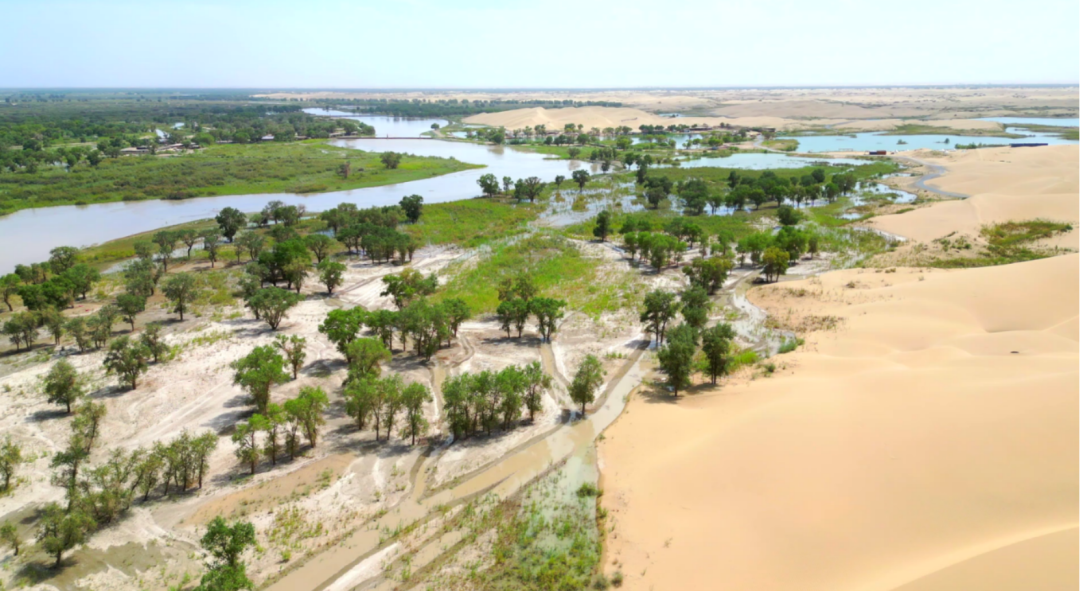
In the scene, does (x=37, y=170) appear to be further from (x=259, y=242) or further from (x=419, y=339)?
(x=419, y=339)

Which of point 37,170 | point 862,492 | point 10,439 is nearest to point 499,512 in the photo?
point 862,492

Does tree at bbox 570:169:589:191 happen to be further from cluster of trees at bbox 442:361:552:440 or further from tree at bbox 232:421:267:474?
tree at bbox 232:421:267:474

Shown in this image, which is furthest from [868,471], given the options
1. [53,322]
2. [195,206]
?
[195,206]

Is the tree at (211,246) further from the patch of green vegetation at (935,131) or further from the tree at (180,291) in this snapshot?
the patch of green vegetation at (935,131)

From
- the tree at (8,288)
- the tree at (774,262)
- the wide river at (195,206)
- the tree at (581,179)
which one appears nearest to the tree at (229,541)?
the tree at (8,288)

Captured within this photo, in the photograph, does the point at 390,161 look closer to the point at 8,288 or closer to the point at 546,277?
the point at 546,277
